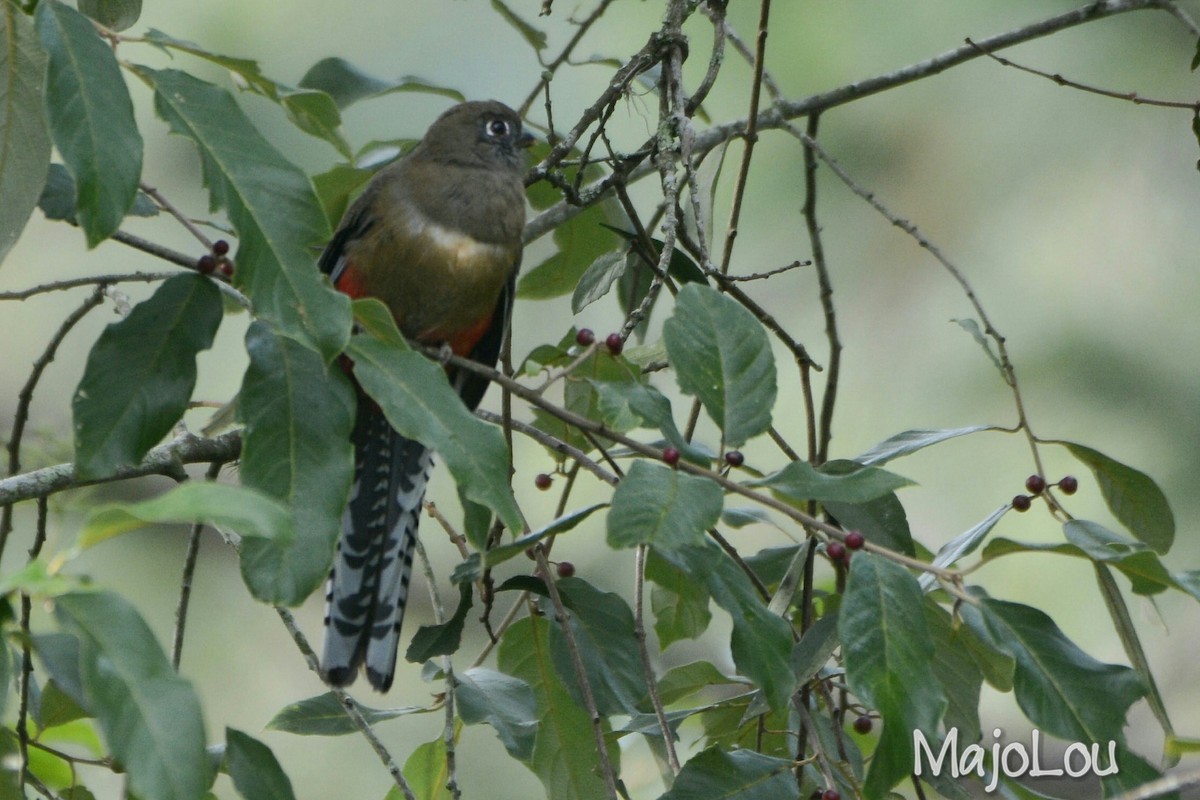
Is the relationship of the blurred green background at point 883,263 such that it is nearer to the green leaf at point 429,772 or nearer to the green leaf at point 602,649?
the green leaf at point 429,772

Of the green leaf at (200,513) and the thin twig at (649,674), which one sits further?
the thin twig at (649,674)

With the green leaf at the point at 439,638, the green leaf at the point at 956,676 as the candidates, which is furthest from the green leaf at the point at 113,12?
the green leaf at the point at 956,676

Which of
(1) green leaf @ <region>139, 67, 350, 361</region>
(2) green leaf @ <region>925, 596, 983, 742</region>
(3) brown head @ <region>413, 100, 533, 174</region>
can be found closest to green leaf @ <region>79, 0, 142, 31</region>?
(1) green leaf @ <region>139, 67, 350, 361</region>

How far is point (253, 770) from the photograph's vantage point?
5.74 ft

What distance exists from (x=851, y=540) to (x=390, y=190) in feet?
6.61

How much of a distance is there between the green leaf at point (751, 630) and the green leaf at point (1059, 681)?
277 mm

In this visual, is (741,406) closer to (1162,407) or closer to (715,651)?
(715,651)

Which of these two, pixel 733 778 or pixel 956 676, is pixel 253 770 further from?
pixel 956 676

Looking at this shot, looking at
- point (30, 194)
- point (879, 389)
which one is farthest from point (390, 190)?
point (879, 389)

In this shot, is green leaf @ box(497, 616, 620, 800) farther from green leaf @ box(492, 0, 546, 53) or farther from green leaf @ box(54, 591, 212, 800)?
green leaf @ box(492, 0, 546, 53)

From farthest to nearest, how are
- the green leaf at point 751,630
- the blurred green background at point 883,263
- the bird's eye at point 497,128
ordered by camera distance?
the blurred green background at point 883,263, the bird's eye at point 497,128, the green leaf at point 751,630

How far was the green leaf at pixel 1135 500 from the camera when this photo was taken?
232 centimetres

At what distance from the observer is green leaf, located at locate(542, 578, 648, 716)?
6.80 ft

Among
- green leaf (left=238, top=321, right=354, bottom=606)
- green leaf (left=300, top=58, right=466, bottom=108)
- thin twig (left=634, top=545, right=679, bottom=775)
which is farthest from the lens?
green leaf (left=300, top=58, right=466, bottom=108)
